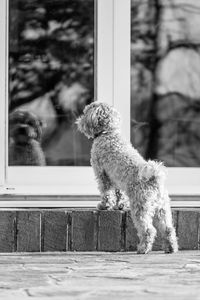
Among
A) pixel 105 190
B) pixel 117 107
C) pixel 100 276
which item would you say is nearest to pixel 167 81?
pixel 117 107

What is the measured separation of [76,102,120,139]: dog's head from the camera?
6195 mm

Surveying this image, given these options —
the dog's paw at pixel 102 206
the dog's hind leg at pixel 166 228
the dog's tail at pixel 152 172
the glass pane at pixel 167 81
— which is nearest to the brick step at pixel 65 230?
the dog's paw at pixel 102 206

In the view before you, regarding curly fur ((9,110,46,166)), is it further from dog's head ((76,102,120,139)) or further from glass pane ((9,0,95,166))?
dog's head ((76,102,120,139))

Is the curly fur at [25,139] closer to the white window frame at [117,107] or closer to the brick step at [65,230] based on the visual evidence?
the white window frame at [117,107]

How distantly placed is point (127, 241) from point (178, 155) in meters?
0.92

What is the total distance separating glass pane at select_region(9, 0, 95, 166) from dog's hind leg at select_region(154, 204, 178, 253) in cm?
89

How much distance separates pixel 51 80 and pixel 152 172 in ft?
4.45

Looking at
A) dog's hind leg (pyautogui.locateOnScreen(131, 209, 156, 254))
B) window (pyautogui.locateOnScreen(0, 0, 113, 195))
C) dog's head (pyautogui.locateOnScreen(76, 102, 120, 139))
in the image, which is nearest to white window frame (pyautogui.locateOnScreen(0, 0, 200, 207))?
window (pyautogui.locateOnScreen(0, 0, 113, 195))

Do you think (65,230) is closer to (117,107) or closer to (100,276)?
(117,107)

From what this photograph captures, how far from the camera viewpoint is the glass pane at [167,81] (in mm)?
6832

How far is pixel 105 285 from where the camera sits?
4559mm

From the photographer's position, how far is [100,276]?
491 cm

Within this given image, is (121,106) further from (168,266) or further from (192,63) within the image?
(168,266)

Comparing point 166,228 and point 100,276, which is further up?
point 166,228
